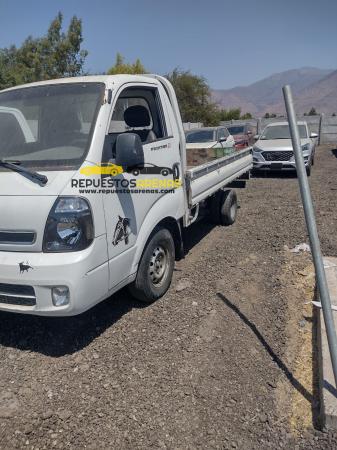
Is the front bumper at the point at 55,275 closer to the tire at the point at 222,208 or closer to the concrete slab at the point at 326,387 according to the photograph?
the concrete slab at the point at 326,387

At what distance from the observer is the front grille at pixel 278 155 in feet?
39.2

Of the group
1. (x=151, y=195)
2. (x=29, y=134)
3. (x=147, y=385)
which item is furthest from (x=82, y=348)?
(x=29, y=134)

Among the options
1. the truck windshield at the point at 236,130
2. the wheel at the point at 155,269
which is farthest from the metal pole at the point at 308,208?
the truck windshield at the point at 236,130

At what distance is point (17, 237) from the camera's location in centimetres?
276

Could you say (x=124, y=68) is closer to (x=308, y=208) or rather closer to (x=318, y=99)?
(x=308, y=208)

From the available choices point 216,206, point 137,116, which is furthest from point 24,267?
point 216,206

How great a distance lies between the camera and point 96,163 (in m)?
2.91

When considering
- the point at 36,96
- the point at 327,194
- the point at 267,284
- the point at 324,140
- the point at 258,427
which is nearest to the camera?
the point at 258,427

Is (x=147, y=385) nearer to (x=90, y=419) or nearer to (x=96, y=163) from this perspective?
(x=90, y=419)

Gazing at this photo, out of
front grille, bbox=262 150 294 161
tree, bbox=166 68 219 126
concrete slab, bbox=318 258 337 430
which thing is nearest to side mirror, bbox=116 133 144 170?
concrete slab, bbox=318 258 337 430

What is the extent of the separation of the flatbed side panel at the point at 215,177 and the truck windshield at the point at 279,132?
19.8 ft

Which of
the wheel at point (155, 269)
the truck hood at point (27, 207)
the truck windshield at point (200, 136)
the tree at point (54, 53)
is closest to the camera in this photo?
the truck hood at point (27, 207)

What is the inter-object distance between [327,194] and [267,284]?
543cm

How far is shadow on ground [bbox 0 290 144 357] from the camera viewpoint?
10.7 feet
